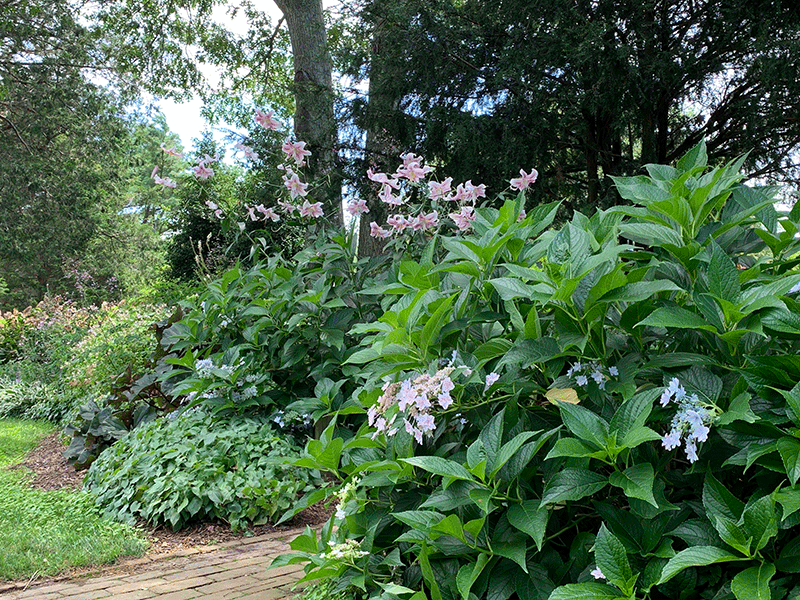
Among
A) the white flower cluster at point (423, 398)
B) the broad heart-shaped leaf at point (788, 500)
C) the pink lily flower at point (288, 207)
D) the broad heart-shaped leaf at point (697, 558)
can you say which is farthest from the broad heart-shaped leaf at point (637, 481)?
the pink lily flower at point (288, 207)

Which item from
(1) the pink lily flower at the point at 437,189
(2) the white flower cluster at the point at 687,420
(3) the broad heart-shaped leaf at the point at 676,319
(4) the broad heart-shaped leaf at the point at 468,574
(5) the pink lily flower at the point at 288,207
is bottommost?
(4) the broad heart-shaped leaf at the point at 468,574

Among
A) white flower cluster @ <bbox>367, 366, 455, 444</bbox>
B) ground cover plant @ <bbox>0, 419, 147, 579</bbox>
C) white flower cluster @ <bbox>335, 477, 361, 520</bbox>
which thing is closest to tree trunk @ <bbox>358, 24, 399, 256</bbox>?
ground cover plant @ <bbox>0, 419, 147, 579</bbox>

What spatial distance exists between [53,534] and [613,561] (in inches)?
126

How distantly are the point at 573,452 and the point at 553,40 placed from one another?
676 centimetres

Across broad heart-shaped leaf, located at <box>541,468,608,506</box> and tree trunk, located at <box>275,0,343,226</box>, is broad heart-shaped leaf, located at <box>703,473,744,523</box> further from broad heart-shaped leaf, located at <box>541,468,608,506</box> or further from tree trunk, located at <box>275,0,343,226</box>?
tree trunk, located at <box>275,0,343,226</box>

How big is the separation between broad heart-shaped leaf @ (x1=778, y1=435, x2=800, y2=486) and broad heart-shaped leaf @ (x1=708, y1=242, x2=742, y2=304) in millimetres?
318

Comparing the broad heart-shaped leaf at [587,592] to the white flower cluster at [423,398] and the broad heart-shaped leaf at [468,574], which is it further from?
the white flower cluster at [423,398]

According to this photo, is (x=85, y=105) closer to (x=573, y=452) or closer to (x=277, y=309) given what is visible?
(x=277, y=309)

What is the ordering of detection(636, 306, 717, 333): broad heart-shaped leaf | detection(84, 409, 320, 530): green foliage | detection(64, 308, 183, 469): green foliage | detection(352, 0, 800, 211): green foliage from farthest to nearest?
1. detection(352, 0, 800, 211): green foliage
2. detection(64, 308, 183, 469): green foliage
3. detection(84, 409, 320, 530): green foliage
4. detection(636, 306, 717, 333): broad heart-shaped leaf

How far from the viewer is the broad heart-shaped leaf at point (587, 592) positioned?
4.46 feet

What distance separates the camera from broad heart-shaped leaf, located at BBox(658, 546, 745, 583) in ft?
4.08

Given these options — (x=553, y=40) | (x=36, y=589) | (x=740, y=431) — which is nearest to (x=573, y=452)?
(x=740, y=431)

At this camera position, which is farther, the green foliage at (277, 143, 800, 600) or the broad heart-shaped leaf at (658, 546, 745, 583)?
the green foliage at (277, 143, 800, 600)

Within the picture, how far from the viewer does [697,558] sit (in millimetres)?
1266
